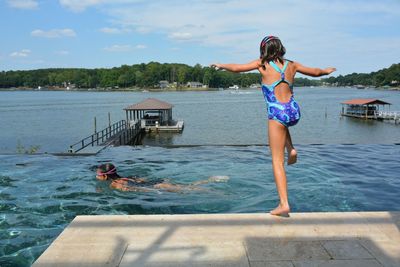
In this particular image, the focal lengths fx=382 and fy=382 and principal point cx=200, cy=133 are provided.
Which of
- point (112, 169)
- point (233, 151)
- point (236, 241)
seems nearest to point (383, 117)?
point (233, 151)

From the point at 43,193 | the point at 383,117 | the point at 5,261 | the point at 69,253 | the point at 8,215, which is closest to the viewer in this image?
the point at 69,253

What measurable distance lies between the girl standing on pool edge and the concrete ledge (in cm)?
72

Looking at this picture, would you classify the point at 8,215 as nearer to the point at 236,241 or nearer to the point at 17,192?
the point at 17,192

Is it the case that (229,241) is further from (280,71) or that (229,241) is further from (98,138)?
(98,138)

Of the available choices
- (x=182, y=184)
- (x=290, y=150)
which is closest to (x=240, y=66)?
(x=290, y=150)

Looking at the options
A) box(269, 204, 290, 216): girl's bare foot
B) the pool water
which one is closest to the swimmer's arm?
the pool water

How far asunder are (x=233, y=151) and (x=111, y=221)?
46.8 feet

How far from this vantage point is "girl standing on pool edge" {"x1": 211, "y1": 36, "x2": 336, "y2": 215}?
17.3 ft

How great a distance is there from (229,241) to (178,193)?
682 cm

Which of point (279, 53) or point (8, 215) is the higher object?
point (279, 53)

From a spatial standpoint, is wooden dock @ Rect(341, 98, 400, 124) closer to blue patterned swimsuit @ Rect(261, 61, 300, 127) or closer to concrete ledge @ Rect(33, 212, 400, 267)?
concrete ledge @ Rect(33, 212, 400, 267)

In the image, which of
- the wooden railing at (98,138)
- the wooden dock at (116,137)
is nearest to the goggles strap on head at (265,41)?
the wooden railing at (98,138)

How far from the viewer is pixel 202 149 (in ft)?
66.3

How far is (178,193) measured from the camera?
11.5 metres
